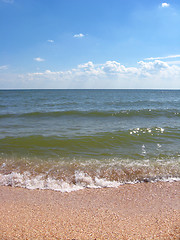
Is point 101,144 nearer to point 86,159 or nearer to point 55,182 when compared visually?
point 86,159

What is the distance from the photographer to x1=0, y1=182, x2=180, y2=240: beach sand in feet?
10.2

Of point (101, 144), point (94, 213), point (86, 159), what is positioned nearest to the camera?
point (94, 213)

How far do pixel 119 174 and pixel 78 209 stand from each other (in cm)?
216

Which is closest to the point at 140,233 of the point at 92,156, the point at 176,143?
the point at 92,156

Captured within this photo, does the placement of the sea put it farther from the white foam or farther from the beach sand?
the beach sand

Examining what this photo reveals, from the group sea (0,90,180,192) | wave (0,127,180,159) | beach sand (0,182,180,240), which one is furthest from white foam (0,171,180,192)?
wave (0,127,180,159)

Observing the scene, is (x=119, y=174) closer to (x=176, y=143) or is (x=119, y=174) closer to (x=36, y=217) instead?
(x=36, y=217)

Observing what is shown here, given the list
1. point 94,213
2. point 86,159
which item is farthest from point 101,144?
point 94,213

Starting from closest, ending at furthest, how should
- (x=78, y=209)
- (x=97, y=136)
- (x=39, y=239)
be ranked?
1. (x=39, y=239)
2. (x=78, y=209)
3. (x=97, y=136)

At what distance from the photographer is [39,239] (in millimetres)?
2918

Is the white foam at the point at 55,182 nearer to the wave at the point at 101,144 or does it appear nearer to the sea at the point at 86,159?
the sea at the point at 86,159

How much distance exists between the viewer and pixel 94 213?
3857 mm

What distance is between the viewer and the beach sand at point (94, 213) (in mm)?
3105

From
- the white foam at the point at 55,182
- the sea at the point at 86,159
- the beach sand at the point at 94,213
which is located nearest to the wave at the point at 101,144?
the sea at the point at 86,159
